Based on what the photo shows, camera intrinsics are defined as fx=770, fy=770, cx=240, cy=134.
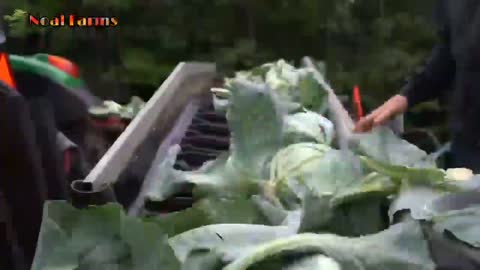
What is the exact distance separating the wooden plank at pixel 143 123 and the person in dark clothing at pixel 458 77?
18.5 inches

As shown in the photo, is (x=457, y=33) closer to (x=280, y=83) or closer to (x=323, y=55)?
(x=280, y=83)

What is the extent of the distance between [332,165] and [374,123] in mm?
584

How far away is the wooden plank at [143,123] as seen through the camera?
1261 millimetres

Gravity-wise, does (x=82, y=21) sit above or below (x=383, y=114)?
below

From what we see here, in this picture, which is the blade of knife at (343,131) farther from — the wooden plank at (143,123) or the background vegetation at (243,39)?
the background vegetation at (243,39)

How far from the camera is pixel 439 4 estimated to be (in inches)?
70.4

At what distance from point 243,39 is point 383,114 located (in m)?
2.99

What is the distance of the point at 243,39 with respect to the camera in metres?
4.68

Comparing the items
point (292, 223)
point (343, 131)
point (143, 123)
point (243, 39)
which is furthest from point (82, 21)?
point (292, 223)

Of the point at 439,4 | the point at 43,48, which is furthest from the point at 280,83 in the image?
the point at 43,48

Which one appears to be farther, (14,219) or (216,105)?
(216,105)

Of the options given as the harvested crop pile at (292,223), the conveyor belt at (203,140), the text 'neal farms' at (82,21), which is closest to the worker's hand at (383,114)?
the conveyor belt at (203,140)

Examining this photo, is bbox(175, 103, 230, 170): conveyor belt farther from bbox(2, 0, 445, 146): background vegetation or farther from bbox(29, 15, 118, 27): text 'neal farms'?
bbox(29, 15, 118, 27): text 'neal farms'

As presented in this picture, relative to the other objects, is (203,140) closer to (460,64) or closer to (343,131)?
(343,131)
